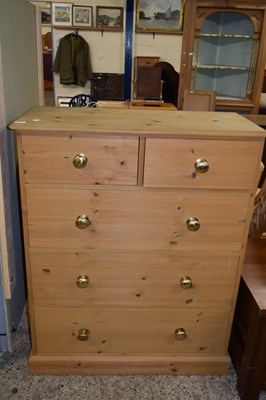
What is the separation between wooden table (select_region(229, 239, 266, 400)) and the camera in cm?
146

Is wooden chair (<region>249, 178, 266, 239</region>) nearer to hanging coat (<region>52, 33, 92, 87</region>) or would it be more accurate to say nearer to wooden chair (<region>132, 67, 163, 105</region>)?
wooden chair (<region>132, 67, 163, 105</region>)

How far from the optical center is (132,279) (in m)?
1.53

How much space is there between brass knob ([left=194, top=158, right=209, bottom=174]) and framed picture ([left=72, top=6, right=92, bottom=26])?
4903 mm

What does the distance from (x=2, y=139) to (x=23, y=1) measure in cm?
80

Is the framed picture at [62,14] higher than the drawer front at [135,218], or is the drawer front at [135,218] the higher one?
the framed picture at [62,14]

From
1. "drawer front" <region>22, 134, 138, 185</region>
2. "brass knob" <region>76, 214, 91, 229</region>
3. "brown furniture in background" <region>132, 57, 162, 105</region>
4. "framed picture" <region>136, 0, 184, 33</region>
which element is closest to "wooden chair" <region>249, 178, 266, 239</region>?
"drawer front" <region>22, 134, 138, 185</region>

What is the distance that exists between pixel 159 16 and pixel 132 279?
16.2 ft

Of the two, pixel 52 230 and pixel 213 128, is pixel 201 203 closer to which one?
pixel 213 128

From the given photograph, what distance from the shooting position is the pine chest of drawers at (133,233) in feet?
4.33

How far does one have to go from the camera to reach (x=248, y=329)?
152 cm

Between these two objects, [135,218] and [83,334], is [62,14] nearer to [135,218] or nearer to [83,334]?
[135,218]

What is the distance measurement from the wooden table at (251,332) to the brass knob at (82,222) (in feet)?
2.37

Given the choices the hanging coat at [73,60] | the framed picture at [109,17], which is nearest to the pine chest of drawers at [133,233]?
the hanging coat at [73,60]

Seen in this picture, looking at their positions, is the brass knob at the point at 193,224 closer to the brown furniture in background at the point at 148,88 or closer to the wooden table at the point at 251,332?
the wooden table at the point at 251,332
